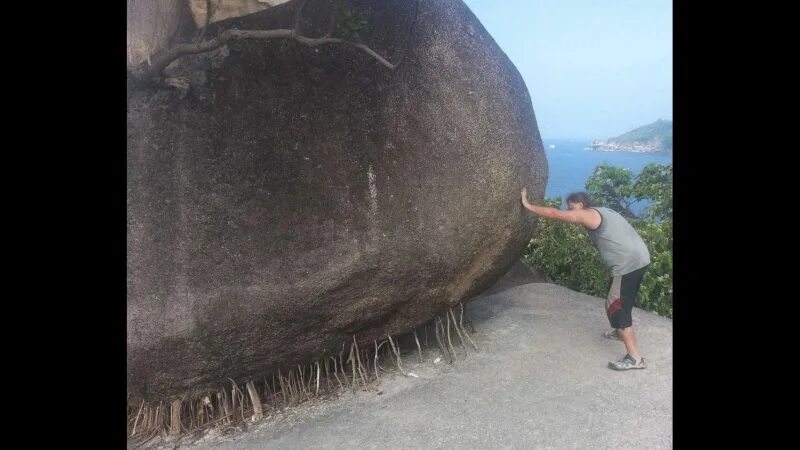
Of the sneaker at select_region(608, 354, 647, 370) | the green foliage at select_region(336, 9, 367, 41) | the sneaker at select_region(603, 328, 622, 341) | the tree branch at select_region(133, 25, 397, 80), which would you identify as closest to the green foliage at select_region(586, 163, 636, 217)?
the sneaker at select_region(603, 328, 622, 341)

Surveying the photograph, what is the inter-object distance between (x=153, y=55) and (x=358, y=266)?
4.61 ft

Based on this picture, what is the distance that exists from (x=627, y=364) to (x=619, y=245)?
1.93ft

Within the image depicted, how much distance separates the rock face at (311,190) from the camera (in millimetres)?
2510

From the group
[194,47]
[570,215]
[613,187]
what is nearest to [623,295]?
[570,215]

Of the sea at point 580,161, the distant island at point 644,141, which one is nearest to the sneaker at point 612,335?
the sea at point 580,161

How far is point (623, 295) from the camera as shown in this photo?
2.59m

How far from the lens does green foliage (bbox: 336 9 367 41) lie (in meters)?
2.75

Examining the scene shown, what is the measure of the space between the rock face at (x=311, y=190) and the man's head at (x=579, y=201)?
0.54 metres

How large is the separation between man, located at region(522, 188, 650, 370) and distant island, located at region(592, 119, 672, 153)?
17.5 inches

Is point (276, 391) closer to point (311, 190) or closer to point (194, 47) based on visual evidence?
point (311, 190)

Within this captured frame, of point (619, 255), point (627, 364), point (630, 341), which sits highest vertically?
point (619, 255)

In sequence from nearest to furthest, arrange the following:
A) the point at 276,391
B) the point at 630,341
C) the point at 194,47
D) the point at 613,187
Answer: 1. the point at 194,47
2. the point at 630,341
3. the point at 276,391
4. the point at 613,187

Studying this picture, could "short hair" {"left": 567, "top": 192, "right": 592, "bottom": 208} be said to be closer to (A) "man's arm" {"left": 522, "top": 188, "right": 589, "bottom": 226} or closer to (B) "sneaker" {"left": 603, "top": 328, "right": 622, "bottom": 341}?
(A) "man's arm" {"left": 522, "top": 188, "right": 589, "bottom": 226}
